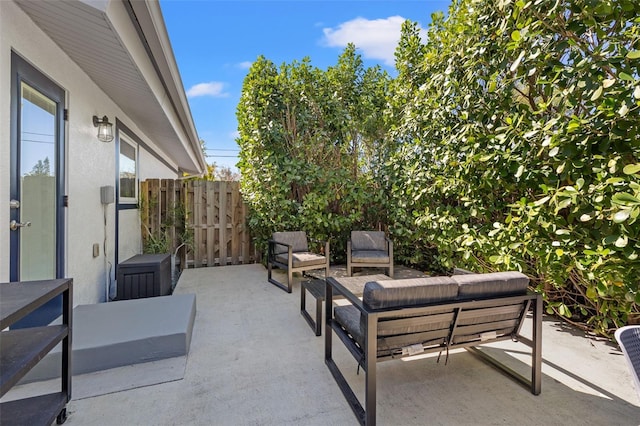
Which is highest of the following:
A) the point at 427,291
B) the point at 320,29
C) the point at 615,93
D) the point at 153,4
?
the point at 320,29

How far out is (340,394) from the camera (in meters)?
2.22

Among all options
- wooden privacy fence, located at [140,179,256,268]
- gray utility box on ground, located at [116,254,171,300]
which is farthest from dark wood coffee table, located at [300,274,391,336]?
wooden privacy fence, located at [140,179,256,268]

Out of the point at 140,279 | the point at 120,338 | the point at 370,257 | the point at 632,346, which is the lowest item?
the point at 120,338

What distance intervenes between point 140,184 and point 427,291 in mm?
6361

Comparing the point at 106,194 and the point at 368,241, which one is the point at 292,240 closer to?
the point at 368,241

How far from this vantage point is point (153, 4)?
8.63 feet

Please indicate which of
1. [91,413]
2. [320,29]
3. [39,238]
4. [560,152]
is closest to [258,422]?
[91,413]

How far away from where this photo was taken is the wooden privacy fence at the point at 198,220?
636 cm

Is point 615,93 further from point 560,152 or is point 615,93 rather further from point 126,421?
point 126,421

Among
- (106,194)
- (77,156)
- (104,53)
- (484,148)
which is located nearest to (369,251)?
(484,148)

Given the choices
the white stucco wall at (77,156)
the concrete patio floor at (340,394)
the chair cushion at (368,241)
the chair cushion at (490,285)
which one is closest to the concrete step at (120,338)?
the concrete patio floor at (340,394)

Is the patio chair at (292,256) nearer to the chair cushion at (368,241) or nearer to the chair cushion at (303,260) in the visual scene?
the chair cushion at (303,260)

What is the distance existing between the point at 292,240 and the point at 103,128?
326 cm

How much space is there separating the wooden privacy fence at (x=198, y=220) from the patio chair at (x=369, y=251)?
2.55 m
